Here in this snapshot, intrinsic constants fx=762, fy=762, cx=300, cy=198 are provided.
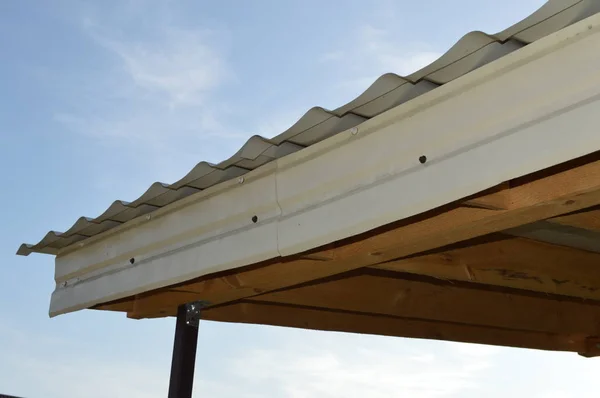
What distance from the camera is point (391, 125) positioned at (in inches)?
78.1

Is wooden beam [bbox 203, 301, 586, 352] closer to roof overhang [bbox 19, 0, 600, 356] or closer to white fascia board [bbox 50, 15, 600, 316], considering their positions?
roof overhang [bbox 19, 0, 600, 356]

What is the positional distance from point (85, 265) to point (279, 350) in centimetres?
677

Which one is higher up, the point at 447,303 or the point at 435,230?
the point at 447,303

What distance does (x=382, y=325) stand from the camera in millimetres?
4008

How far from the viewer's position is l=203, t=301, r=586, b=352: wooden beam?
3.58 metres

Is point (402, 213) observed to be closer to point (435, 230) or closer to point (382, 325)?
point (435, 230)

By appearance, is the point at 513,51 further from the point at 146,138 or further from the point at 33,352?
the point at 33,352

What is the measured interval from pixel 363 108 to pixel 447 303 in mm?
1834

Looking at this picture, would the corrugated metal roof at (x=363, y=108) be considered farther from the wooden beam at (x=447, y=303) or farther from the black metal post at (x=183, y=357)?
the wooden beam at (x=447, y=303)

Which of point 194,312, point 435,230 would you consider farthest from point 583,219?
point 194,312

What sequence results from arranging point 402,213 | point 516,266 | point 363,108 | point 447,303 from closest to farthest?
point 402,213
point 363,108
point 516,266
point 447,303

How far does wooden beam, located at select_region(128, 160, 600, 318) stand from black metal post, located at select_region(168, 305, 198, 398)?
21 cm

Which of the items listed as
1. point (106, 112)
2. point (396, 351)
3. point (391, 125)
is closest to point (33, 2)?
point (106, 112)

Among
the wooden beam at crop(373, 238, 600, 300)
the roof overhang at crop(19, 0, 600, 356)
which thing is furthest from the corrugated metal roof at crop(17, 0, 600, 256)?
the wooden beam at crop(373, 238, 600, 300)
